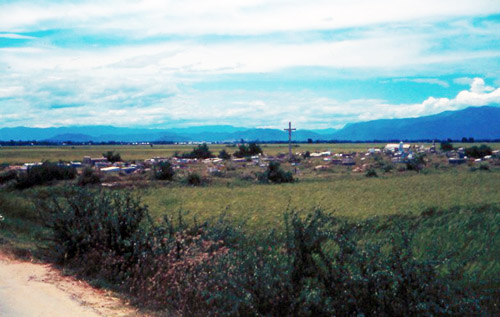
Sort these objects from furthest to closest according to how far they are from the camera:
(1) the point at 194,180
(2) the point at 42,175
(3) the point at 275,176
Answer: (2) the point at 42,175 < (3) the point at 275,176 < (1) the point at 194,180

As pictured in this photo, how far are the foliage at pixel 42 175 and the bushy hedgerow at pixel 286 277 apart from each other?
24.7 m

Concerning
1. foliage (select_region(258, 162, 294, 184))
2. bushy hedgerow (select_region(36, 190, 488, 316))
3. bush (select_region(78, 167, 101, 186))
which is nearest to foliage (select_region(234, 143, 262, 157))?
foliage (select_region(258, 162, 294, 184))

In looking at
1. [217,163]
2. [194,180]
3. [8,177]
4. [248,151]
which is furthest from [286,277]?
[248,151]

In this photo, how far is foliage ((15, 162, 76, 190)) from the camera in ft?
110

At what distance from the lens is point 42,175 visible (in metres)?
34.8

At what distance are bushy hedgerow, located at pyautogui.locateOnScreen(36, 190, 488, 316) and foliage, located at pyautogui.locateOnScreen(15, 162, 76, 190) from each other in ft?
80.9

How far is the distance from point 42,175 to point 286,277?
3024cm

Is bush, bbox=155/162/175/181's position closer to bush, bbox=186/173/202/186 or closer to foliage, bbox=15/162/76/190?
bush, bbox=186/173/202/186

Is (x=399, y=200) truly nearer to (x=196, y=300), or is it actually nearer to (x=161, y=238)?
(x=161, y=238)

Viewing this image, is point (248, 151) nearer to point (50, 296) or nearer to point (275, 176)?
point (275, 176)

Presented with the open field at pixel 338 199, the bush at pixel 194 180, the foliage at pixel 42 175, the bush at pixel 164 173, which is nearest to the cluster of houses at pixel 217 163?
the foliage at pixel 42 175

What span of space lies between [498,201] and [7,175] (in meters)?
34.4

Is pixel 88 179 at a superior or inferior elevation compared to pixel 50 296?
superior

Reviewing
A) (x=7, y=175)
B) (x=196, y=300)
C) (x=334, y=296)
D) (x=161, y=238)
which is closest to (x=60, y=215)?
(x=161, y=238)
